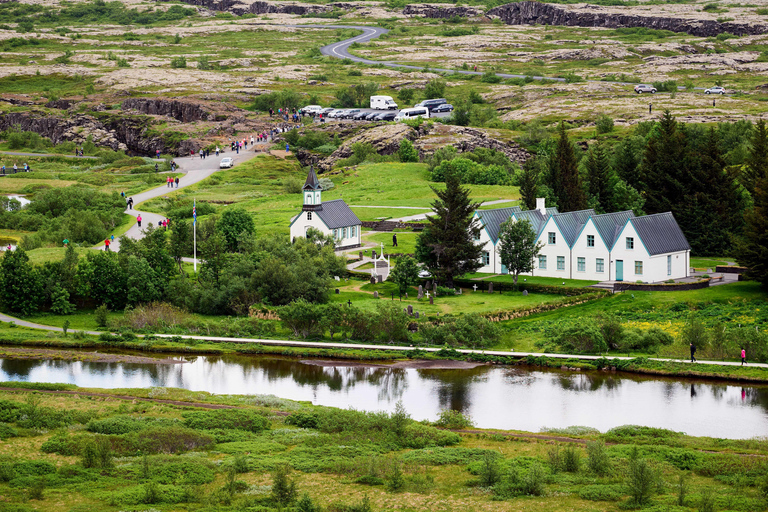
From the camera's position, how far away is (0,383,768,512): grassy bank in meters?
33.7

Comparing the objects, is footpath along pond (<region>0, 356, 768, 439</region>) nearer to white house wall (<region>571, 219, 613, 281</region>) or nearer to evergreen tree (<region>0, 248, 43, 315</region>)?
evergreen tree (<region>0, 248, 43, 315</region>)

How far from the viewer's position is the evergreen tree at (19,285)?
6906 centimetres

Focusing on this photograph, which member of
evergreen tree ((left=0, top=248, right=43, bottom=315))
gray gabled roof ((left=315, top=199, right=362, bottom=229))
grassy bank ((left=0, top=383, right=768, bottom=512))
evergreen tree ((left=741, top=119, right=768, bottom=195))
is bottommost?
grassy bank ((left=0, top=383, right=768, bottom=512))

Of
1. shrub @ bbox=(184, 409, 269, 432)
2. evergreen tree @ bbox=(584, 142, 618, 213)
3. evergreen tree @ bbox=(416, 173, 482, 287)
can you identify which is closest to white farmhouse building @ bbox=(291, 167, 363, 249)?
evergreen tree @ bbox=(416, 173, 482, 287)

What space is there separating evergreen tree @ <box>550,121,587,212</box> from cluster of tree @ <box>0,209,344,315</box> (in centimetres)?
2753

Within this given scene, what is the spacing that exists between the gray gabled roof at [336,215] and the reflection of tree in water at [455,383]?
104ft

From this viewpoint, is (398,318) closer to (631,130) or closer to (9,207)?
→ (9,207)

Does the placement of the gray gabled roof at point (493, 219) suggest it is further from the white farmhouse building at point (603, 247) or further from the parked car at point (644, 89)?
the parked car at point (644, 89)

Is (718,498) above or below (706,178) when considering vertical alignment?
below

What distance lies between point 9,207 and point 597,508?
86.7 metres

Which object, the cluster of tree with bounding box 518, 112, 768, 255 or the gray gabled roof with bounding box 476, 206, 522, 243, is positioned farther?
the cluster of tree with bounding box 518, 112, 768, 255

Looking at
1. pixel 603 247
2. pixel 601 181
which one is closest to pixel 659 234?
pixel 603 247

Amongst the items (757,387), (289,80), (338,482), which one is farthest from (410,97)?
(338,482)

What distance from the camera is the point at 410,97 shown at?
172 meters
